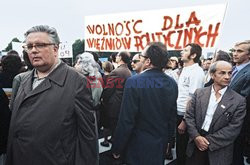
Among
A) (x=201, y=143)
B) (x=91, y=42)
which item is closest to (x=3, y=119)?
(x=201, y=143)

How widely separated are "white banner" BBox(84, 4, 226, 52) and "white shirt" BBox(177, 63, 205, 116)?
0.65 meters

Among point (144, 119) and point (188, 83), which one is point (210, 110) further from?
point (144, 119)

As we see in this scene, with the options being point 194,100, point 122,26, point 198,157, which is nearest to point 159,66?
point 194,100

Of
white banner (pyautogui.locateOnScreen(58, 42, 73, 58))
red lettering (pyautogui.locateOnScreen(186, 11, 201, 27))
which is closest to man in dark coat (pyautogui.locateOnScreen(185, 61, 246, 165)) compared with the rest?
red lettering (pyautogui.locateOnScreen(186, 11, 201, 27))

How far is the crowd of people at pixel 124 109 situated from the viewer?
1.74m

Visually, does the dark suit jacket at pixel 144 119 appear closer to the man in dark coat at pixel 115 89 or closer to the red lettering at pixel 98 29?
the man in dark coat at pixel 115 89

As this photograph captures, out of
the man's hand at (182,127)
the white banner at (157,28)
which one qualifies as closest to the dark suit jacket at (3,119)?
the man's hand at (182,127)

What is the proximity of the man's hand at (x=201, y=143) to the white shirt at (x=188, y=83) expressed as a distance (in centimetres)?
70

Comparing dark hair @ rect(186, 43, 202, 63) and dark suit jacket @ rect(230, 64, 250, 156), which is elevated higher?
dark hair @ rect(186, 43, 202, 63)

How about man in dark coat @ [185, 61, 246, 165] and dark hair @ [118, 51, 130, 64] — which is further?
dark hair @ [118, 51, 130, 64]

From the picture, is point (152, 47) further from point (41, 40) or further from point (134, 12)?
point (134, 12)

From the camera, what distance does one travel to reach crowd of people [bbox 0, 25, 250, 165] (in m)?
1.74

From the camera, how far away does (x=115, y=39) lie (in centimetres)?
478

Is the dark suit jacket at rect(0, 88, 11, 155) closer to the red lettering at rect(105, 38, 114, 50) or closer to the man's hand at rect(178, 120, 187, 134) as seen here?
the man's hand at rect(178, 120, 187, 134)
